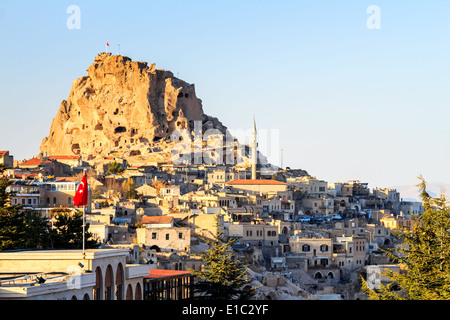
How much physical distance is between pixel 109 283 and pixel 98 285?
3.91 ft

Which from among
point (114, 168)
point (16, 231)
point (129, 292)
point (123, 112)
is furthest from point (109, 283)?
point (123, 112)

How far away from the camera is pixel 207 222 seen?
62750 millimetres

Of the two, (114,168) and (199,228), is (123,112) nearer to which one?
(114,168)

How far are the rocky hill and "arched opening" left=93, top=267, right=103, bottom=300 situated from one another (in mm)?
86717

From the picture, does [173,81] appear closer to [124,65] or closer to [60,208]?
[124,65]

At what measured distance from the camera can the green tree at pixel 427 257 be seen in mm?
23438

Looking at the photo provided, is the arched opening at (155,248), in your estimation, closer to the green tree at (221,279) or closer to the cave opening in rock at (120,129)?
the green tree at (221,279)

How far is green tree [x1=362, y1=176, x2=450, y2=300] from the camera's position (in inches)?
923

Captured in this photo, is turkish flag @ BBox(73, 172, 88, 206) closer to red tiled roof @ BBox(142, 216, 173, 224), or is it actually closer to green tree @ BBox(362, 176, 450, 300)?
green tree @ BBox(362, 176, 450, 300)

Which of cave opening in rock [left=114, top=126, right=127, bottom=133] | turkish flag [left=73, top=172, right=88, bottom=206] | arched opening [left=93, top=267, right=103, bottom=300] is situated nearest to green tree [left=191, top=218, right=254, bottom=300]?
turkish flag [left=73, top=172, right=88, bottom=206]

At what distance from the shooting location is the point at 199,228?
6228cm

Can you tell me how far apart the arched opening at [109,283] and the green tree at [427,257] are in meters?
8.94

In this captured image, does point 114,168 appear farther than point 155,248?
Yes
